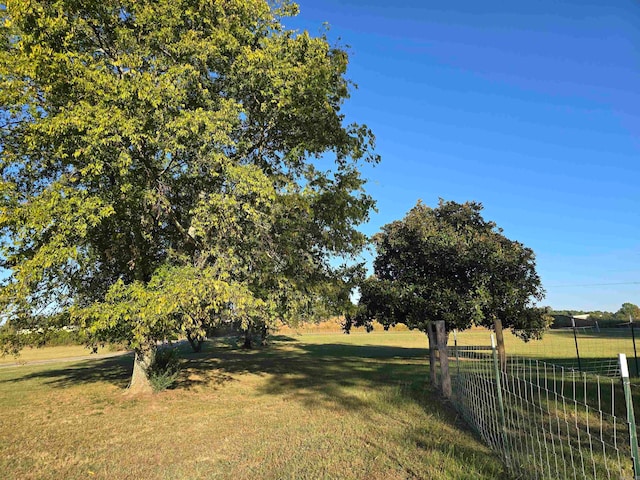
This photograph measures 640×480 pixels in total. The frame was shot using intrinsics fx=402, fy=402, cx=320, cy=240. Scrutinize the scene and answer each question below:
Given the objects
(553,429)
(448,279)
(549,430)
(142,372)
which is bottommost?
(553,429)

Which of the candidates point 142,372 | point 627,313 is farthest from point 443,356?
point 627,313

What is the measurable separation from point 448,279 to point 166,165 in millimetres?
11142

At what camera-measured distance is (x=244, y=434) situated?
26.2 ft

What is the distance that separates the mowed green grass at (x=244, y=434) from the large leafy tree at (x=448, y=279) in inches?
113

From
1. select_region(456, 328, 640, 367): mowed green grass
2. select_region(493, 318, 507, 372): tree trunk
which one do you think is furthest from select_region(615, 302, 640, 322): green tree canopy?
select_region(493, 318, 507, 372): tree trunk

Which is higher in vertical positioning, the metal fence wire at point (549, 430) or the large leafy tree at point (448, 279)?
the large leafy tree at point (448, 279)

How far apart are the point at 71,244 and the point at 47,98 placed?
356cm

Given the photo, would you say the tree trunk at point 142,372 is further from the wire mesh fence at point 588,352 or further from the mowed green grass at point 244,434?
the wire mesh fence at point 588,352

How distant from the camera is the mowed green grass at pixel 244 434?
588cm

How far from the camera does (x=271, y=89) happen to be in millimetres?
10844

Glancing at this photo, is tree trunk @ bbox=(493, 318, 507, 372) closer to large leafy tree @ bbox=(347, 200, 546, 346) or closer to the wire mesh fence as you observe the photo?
large leafy tree @ bbox=(347, 200, 546, 346)

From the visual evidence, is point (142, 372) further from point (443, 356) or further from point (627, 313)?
point (627, 313)

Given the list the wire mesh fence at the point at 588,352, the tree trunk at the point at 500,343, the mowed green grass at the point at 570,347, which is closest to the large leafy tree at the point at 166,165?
the tree trunk at the point at 500,343

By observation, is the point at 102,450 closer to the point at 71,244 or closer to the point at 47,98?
the point at 71,244
